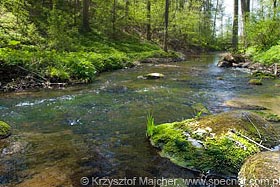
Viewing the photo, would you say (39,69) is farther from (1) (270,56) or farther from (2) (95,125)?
(1) (270,56)

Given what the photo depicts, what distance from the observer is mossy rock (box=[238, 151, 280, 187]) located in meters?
3.65

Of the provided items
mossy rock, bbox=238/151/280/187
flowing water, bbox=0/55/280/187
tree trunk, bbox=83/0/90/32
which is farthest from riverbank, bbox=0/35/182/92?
tree trunk, bbox=83/0/90/32

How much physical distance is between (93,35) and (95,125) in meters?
17.9

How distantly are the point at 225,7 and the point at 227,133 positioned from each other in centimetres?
5903

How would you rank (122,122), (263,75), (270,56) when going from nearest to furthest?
(122,122)
(263,75)
(270,56)

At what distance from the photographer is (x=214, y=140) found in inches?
192

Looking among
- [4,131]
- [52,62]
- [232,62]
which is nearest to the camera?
[4,131]

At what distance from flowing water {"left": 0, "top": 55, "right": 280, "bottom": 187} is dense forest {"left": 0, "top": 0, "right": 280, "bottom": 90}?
153 centimetres

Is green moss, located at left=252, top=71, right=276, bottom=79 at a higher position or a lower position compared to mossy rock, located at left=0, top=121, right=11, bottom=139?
higher

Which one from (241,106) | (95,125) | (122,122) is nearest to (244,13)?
(241,106)

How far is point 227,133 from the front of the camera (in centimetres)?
498

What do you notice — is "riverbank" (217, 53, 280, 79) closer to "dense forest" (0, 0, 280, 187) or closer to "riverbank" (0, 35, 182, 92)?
"dense forest" (0, 0, 280, 187)

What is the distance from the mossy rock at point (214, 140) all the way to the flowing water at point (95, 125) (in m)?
0.25

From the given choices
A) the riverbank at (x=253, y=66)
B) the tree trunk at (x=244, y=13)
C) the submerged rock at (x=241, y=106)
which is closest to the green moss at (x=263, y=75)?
the riverbank at (x=253, y=66)
